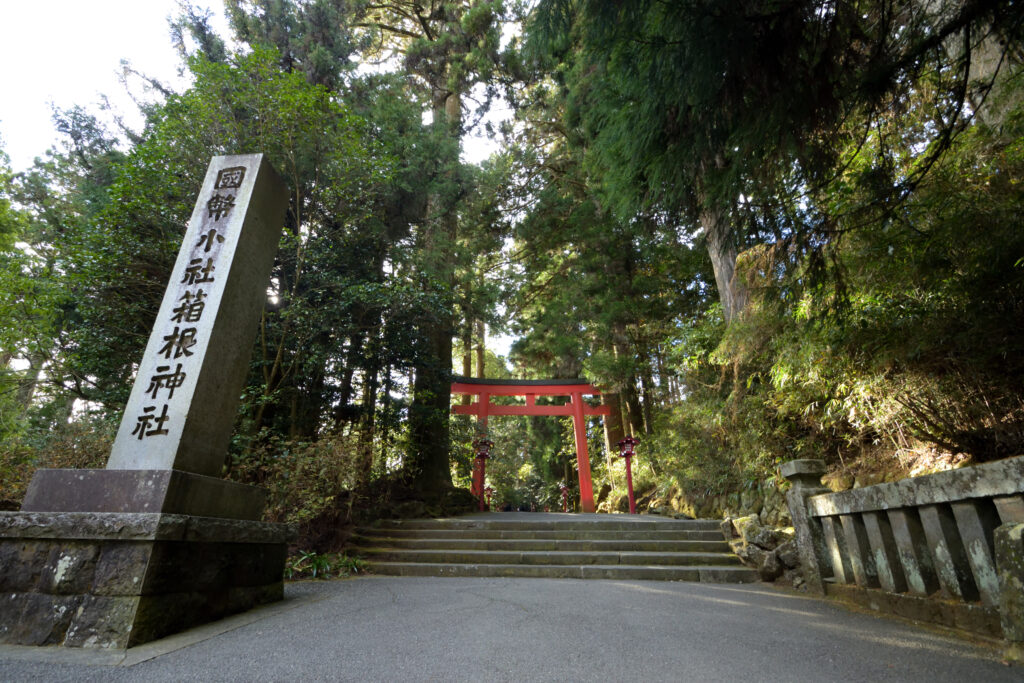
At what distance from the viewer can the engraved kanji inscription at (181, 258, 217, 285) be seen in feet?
10.6

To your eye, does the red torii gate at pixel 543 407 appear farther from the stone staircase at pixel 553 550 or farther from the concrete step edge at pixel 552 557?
the concrete step edge at pixel 552 557

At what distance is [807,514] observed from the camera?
3570 mm

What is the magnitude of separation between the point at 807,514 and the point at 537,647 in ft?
8.26

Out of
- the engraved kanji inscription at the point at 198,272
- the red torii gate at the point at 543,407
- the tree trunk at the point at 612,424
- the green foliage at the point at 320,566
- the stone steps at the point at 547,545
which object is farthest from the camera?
the tree trunk at the point at 612,424

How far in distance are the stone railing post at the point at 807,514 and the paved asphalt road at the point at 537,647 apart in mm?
311

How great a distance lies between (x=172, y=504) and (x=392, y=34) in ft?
41.1

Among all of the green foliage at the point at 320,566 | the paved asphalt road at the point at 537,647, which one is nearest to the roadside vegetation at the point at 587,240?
the green foliage at the point at 320,566

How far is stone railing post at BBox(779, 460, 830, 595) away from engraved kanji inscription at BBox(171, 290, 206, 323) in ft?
14.8

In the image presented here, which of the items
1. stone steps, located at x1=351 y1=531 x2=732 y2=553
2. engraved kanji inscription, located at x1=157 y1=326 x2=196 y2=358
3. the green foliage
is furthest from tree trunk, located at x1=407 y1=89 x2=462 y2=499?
engraved kanji inscription, located at x1=157 y1=326 x2=196 y2=358

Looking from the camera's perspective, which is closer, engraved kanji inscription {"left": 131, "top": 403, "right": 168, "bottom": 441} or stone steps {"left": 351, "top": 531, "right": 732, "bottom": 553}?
engraved kanji inscription {"left": 131, "top": 403, "right": 168, "bottom": 441}

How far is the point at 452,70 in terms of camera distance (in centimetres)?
868

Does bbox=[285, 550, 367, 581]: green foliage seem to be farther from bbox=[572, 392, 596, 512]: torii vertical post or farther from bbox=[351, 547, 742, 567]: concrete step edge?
bbox=[572, 392, 596, 512]: torii vertical post

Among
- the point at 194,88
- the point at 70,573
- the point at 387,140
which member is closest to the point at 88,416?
the point at 194,88

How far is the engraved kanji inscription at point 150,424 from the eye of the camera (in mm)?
2770
